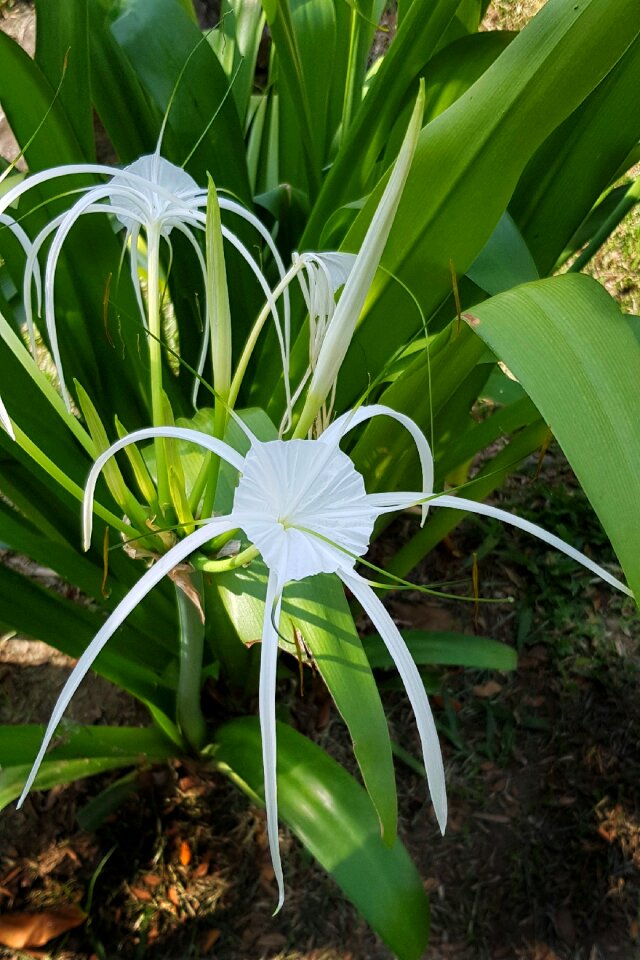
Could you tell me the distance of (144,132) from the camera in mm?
969

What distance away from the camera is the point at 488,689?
116cm

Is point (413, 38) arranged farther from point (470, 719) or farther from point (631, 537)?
point (470, 719)

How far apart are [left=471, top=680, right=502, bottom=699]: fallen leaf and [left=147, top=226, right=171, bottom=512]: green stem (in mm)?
816

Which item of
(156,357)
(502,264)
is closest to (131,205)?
(156,357)

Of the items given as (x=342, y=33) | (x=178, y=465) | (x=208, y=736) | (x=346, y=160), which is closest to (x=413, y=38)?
(x=346, y=160)

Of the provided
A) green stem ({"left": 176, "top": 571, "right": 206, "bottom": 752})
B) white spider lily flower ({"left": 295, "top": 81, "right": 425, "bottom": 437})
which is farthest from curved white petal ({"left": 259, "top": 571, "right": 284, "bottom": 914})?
green stem ({"left": 176, "top": 571, "right": 206, "bottom": 752})

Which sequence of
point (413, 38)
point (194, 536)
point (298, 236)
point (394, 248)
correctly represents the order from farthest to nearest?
point (298, 236) < point (413, 38) < point (394, 248) < point (194, 536)

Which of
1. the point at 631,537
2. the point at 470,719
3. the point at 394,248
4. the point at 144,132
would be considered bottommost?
the point at 470,719

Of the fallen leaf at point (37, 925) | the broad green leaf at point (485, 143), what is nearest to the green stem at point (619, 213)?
the broad green leaf at point (485, 143)

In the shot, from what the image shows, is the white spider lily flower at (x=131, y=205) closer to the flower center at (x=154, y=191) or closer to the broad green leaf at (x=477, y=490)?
the flower center at (x=154, y=191)

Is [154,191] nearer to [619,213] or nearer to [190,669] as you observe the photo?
[190,669]

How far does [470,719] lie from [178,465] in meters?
0.81

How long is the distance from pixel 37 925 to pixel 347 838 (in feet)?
1.65

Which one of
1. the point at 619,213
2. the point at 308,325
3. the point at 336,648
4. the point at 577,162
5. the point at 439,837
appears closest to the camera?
the point at 336,648
